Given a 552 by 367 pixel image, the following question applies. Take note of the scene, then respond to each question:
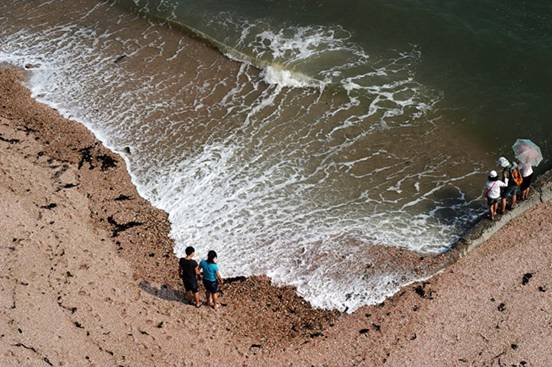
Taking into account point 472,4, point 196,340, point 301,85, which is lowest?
point 196,340

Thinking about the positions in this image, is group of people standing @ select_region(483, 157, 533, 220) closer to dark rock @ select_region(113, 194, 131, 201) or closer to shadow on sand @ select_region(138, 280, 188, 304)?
shadow on sand @ select_region(138, 280, 188, 304)

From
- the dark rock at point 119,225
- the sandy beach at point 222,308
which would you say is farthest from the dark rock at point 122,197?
the dark rock at point 119,225

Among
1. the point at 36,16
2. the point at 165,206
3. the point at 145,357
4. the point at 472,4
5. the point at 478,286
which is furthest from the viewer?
the point at 36,16

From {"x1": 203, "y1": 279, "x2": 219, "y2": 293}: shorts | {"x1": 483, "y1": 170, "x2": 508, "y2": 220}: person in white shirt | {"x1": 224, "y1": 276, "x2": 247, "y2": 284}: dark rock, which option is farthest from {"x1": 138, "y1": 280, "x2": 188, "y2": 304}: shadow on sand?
{"x1": 483, "y1": 170, "x2": 508, "y2": 220}: person in white shirt

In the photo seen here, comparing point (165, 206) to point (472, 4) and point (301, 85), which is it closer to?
point (301, 85)

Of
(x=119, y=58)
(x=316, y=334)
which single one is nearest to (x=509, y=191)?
(x=316, y=334)

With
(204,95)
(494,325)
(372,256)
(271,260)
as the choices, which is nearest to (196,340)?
(271,260)

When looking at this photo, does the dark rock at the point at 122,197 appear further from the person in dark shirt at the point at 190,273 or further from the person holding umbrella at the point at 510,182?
the person holding umbrella at the point at 510,182
